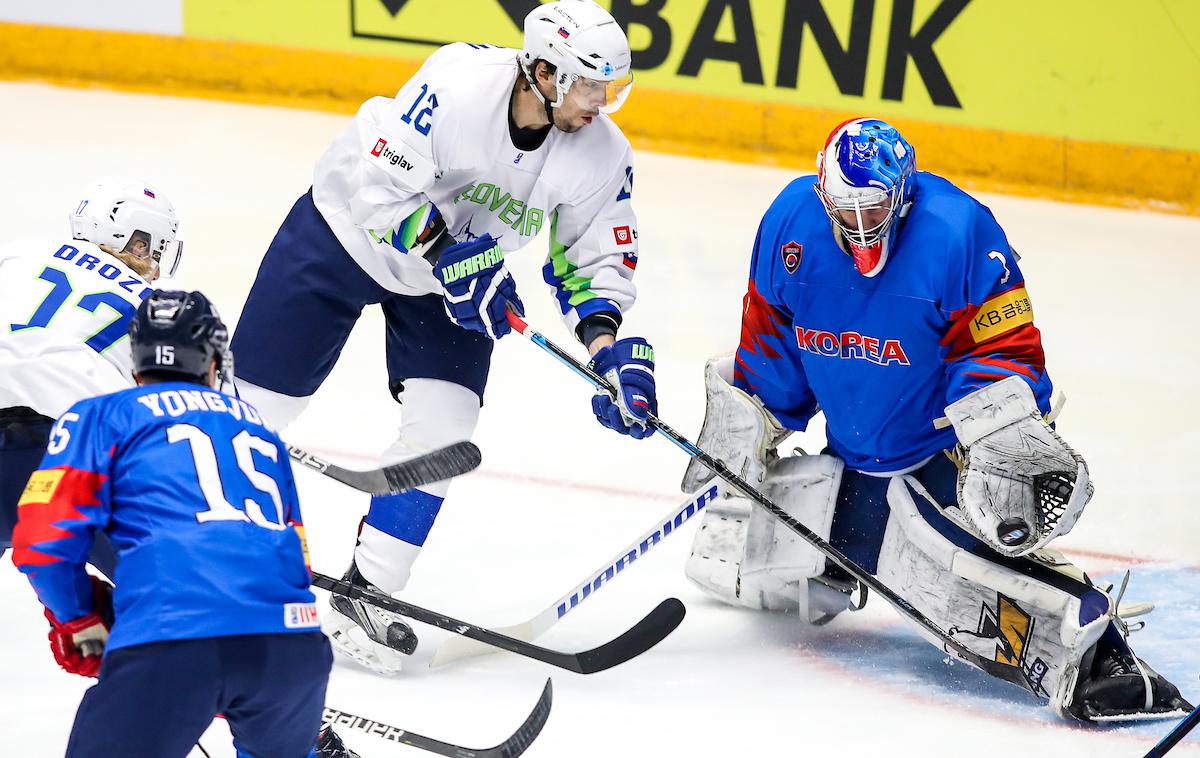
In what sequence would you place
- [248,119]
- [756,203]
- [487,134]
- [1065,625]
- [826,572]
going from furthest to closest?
[248,119], [756,203], [826,572], [487,134], [1065,625]

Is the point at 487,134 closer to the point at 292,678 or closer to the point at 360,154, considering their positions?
the point at 360,154

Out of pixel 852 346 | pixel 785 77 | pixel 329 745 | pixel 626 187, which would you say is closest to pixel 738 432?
pixel 852 346

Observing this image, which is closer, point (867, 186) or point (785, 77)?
point (867, 186)

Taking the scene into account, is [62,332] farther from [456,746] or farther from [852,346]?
[852,346]

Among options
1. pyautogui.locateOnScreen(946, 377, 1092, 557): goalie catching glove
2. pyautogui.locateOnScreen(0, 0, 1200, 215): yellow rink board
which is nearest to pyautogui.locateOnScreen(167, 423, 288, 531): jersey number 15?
pyautogui.locateOnScreen(946, 377, 1092, 557): goalie catching glove

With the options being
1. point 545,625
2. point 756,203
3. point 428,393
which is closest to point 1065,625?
point 545,625

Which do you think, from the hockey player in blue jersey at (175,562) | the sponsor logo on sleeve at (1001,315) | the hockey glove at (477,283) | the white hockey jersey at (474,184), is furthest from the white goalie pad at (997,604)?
the hockey player in blue jersey at (175,562)

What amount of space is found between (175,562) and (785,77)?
17.6 ft

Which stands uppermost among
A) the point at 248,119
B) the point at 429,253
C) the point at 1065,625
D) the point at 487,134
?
the point at 487,134

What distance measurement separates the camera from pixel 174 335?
2096 mm

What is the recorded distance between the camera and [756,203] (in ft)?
21.6

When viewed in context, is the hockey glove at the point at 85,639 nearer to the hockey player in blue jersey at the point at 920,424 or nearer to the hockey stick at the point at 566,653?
the hockey stick at the point at 566,653

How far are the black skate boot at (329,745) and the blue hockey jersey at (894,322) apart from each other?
126 centimetres

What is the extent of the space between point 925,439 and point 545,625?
2.87ft
